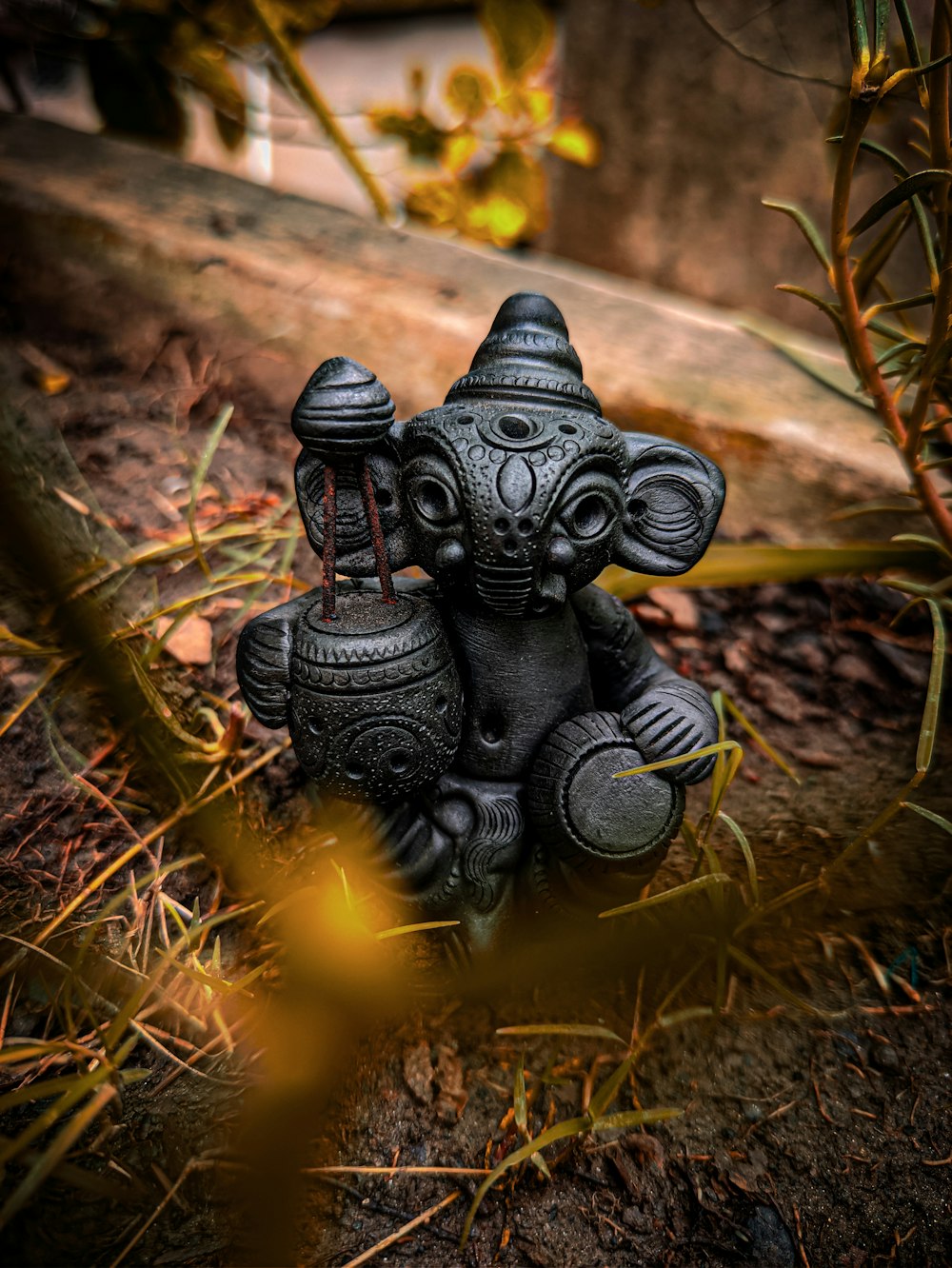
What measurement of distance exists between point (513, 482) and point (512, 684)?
297 millimetres

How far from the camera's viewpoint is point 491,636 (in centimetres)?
114

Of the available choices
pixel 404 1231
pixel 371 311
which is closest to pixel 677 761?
pixel 404 1231

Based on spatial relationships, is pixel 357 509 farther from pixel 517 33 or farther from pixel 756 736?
pixel 517 33

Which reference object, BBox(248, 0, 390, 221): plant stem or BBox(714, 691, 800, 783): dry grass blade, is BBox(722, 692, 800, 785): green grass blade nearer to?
BBox(714, 691, 800, 783): dry grass blade

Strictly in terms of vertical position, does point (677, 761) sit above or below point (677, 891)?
above

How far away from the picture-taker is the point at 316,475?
3.60 ft

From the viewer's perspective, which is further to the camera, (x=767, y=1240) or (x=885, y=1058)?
(x=885, y=1058)

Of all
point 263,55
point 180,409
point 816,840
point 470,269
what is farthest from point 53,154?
point 816,840

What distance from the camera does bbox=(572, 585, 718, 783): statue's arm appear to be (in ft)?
3.60

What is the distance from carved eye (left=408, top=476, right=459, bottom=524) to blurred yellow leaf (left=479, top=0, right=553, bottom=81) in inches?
79.2

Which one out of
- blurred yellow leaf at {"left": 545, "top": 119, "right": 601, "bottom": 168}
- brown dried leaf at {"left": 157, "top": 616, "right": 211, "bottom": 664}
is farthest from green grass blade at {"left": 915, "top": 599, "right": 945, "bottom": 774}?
blurred yellow leaf at {"left": 545, "top": 119, "right": 601, "bottom": 168}

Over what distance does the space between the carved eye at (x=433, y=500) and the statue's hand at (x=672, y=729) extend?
0.35m

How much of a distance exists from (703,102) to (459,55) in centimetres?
126

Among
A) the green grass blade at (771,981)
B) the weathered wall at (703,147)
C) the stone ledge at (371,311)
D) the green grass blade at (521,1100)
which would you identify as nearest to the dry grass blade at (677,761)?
the green grass blade at (771,981)
